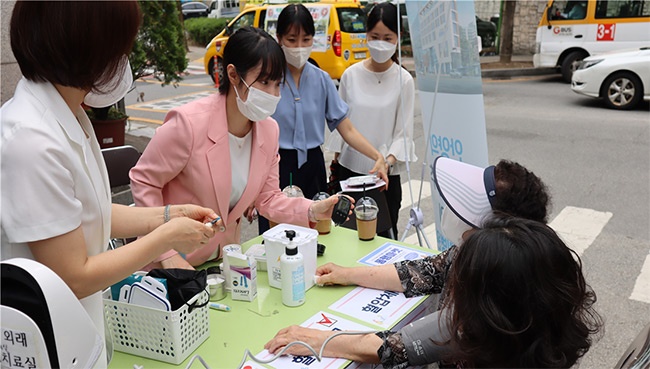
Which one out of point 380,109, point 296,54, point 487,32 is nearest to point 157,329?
point 296,54

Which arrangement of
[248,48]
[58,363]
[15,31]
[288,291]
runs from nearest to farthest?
[58,363], [15,31], [288,291], [248,48]

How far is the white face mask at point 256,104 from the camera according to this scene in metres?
1.97

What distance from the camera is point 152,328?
4.80 feet

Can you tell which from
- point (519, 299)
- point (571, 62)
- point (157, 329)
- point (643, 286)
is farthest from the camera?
point (571, 62)

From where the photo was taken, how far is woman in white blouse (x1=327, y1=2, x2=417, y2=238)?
3088 mm

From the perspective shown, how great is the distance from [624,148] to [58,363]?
23.1 ft

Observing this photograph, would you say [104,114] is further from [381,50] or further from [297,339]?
[297,339]

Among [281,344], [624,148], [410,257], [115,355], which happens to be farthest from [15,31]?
[624,148]

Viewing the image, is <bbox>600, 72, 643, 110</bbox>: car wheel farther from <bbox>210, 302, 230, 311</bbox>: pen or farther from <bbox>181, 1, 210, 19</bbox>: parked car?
<bbox>181, 1, 210, 19</bbox>: parked car

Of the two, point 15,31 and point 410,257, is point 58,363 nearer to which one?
point 15,31

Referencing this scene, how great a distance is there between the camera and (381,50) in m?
3.10

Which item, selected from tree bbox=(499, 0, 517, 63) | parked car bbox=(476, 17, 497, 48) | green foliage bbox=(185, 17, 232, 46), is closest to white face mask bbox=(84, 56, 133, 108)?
tree bbox=(499, 0, 517, 63)

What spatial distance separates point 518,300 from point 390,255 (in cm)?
105

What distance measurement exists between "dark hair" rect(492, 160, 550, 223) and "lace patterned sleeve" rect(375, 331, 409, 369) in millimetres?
512
